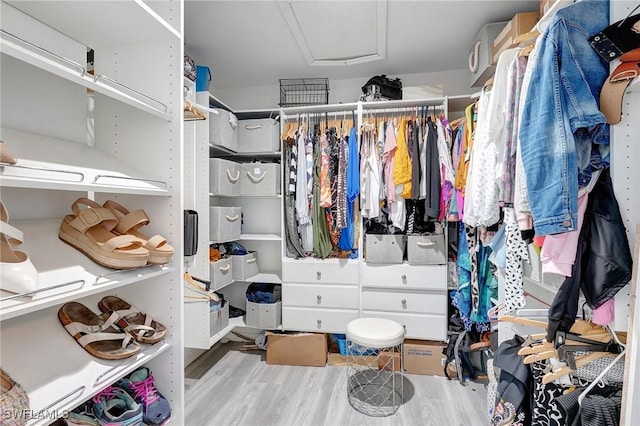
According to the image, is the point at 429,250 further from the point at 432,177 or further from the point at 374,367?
the point at 374,367

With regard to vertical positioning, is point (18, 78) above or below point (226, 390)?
above

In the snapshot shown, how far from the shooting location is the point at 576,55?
0.92 m

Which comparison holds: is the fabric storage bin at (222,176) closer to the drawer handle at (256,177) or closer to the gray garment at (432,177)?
the drawer handle at (256,177)

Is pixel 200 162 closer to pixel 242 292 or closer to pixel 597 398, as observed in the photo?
pixel 242 292

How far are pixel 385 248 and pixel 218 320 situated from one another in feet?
4.43

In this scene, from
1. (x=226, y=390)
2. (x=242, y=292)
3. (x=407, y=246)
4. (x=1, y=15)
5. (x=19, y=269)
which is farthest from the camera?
(x=242, y=292)

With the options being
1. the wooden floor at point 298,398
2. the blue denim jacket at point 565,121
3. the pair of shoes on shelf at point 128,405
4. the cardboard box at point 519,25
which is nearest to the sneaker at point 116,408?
the pair of shoes on shelf at point 128,405

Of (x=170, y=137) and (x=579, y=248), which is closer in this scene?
(x=579, y=248)

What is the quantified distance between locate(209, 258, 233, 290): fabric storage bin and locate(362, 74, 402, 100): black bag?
5.70ft

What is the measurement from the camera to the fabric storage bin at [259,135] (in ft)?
8.29

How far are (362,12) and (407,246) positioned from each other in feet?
5.13

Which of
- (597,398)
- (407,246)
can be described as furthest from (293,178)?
(597,398)

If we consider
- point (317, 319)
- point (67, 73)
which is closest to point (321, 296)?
→ point (317, 319)

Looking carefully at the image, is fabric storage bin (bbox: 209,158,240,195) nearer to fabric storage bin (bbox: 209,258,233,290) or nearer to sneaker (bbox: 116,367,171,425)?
fabric storage bin (bbox: 209,258,233,290)
